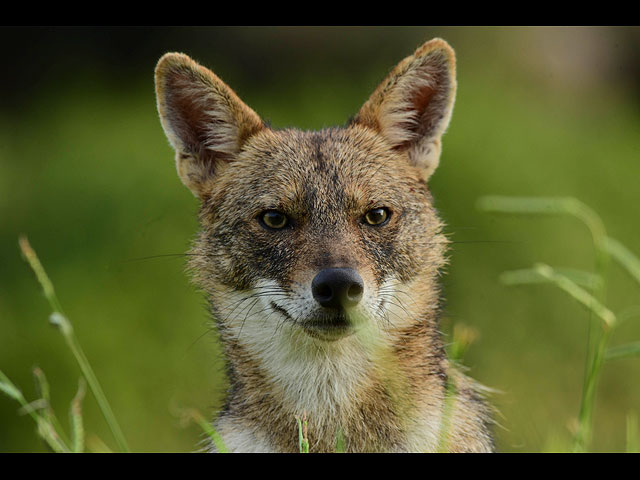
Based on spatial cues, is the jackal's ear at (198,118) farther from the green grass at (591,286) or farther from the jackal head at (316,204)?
the green grass at (591,286)

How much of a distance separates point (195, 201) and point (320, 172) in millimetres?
7166

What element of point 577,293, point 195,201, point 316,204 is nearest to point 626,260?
point 577,293

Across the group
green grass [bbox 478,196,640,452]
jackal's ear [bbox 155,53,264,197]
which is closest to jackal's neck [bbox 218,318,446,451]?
green grass [bbox 478,196,640,452]

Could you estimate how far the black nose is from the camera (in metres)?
4.82

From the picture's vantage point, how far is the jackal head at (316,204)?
16.6ft

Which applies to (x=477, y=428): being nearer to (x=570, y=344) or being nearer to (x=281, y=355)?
(x=281, y=355)

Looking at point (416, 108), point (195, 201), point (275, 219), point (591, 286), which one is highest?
point (416, 108)

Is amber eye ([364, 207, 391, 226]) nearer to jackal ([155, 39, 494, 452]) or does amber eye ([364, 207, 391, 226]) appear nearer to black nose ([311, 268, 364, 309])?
jackal ([155, 39, 494, 452])

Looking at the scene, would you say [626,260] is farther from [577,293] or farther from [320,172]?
[320,172]

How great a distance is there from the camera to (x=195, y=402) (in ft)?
33.1

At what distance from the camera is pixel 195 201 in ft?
41.4

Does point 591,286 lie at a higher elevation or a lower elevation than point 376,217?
lower

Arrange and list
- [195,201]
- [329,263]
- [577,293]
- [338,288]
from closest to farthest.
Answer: [577,293]
[338,288]
[329,263]
[195,201]
